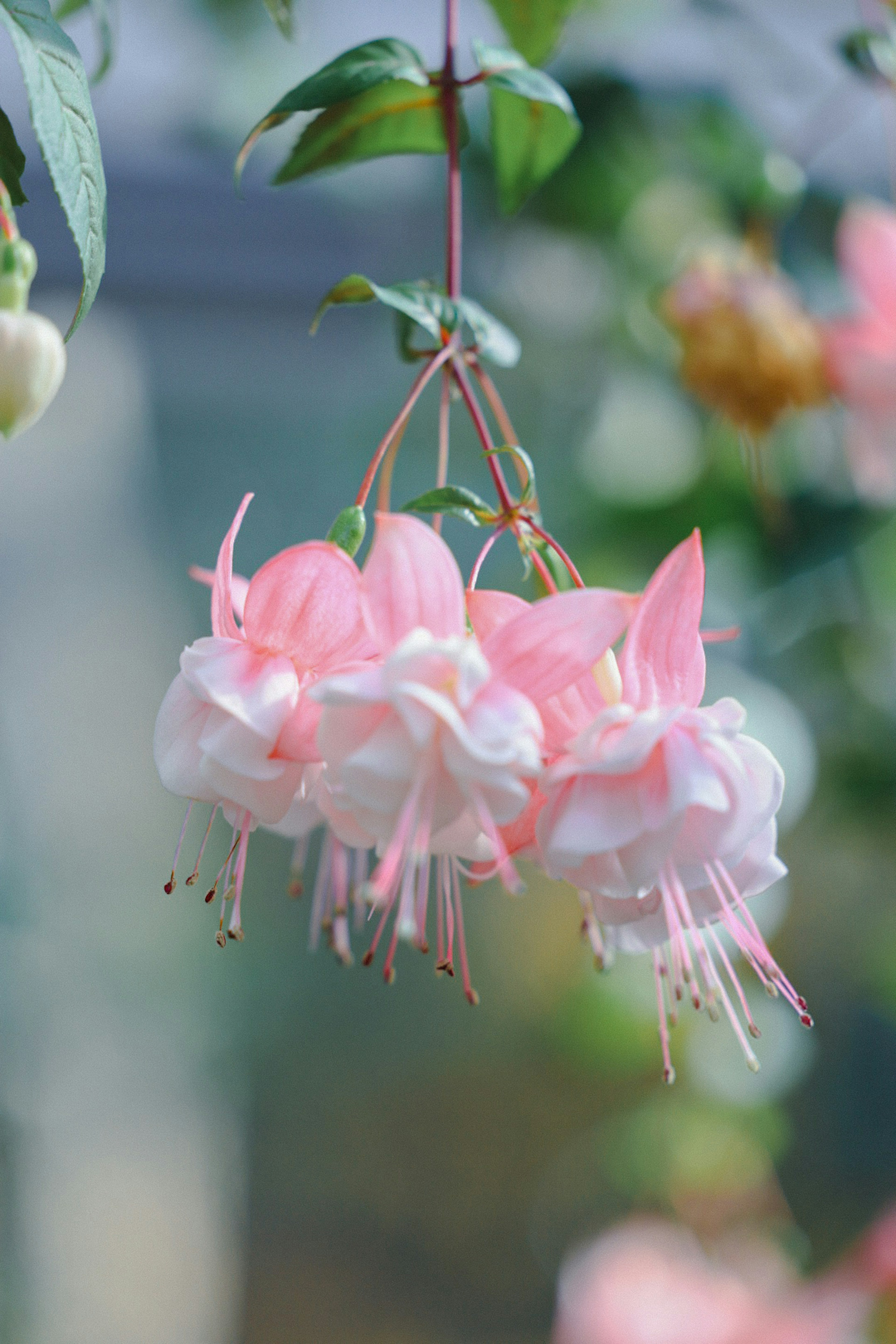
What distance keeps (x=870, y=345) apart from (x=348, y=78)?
1.98 feet

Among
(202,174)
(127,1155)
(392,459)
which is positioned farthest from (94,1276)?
(392,459)

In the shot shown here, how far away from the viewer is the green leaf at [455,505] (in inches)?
14.6

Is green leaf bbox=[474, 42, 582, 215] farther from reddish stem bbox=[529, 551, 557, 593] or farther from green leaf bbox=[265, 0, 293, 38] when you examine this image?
reddish stem bbox=[529, 551, 557, 593]

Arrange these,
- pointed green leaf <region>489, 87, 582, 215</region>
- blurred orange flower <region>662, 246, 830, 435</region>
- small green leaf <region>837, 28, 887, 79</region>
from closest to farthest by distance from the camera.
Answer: pointed green leaf <region>489, 87, 582, 215</region> → small green leaf <region>837, 28, 887, 79</region> → blurred orange flower <region>662, 246, 830, 435</region>

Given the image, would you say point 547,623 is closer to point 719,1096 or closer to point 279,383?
point 719,1096

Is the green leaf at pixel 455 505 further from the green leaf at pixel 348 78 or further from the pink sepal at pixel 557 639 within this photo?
the green leaf at pixel 348 78

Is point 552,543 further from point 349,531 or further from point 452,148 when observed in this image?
point 452,148

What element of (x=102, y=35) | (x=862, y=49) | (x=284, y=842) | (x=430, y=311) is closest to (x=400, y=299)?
(x=430, y=311)

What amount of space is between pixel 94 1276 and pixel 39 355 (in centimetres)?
173

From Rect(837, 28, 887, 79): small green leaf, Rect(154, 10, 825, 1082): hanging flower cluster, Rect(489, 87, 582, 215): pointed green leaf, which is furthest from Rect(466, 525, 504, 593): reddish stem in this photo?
Rect(837, 28, 887, 79): small green leaf

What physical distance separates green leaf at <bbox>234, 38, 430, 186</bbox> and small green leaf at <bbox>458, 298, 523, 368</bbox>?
0.26 feet

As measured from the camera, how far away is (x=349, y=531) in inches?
14.9

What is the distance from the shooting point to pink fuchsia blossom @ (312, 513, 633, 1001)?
32cm

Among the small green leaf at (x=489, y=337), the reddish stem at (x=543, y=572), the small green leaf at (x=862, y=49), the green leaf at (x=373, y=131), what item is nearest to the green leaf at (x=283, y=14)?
the green leaf at (x=373, y=131)
